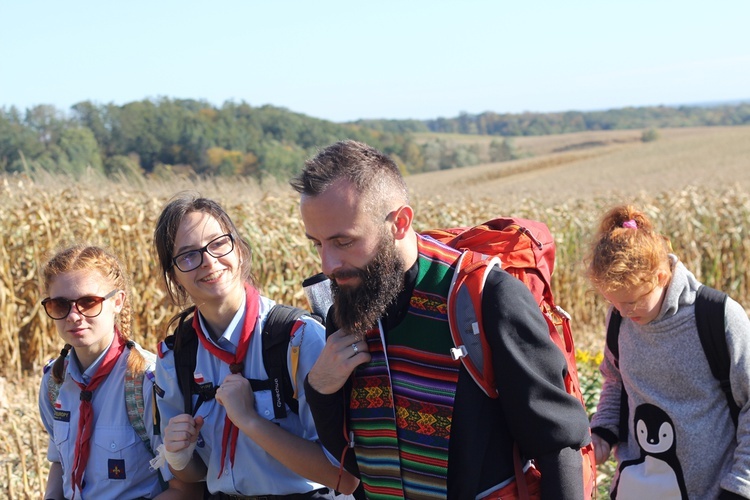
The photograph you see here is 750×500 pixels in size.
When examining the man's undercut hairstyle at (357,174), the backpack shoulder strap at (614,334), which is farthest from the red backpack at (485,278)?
the backpack shoulder strap at (614,334)

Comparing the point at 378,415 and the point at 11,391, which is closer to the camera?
the point at 378,415

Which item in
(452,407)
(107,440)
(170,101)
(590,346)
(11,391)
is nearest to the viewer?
(452,407)

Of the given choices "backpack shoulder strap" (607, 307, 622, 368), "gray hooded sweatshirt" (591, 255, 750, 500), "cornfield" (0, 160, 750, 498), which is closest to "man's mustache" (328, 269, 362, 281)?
"gray hooded sweatshirt" (591, 255, 750, 500)

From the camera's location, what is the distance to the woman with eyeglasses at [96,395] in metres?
2.79

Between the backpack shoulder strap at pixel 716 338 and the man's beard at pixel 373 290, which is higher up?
the man's beard at pixel 373 290

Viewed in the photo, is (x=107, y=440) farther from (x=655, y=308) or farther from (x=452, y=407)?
(x=655, y=308)

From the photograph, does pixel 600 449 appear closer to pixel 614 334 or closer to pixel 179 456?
pixel 614 334

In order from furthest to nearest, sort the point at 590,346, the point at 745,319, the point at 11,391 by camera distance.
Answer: the point at 590,346
the point at 11,391
the point at 745,319

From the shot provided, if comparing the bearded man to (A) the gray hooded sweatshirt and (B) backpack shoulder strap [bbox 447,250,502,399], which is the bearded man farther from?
(A) the gray hooded sweatshirt

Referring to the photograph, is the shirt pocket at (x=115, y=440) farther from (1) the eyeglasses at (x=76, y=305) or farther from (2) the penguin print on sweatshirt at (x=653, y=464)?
(2) the penguin print on sweatshirt at (x=653, y=464)

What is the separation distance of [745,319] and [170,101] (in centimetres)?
3985

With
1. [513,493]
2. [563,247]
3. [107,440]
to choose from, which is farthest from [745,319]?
[563,247]

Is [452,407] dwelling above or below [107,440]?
above

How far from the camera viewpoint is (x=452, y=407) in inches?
73.2
